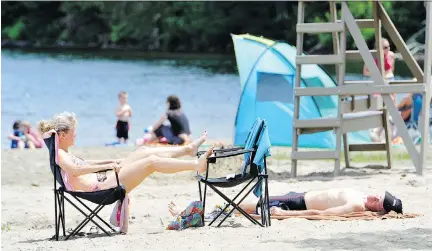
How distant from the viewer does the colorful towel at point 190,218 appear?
704 cm

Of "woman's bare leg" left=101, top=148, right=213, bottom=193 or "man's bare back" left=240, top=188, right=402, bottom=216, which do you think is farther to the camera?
"man's bare back" left=240, top=188, right=402, bottom=216

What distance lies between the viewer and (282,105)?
14.1 meters

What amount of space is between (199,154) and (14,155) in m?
6.12

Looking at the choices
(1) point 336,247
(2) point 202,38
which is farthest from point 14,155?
(2) point 202,38

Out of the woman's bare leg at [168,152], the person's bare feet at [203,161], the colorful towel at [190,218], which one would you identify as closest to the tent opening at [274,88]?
the woman's bare leg at [168,152]

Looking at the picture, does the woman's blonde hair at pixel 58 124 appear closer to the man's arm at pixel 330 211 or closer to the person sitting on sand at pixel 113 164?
the person sitting on sand at pixel 113 164

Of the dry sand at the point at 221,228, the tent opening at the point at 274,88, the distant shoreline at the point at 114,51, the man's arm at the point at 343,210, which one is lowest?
the dry sand at the point at 221,228

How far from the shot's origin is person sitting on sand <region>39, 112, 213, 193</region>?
689cm

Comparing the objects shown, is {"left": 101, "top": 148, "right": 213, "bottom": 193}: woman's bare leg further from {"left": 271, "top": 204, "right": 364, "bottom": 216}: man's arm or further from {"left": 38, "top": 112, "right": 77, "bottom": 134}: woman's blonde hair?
{"left": 271, "top": 204, "right": 364, "bottom": 216}: man's arm

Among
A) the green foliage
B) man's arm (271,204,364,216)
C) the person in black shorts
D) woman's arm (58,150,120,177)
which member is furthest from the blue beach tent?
the green foliage

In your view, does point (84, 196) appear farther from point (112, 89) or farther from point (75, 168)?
point (112, 89)

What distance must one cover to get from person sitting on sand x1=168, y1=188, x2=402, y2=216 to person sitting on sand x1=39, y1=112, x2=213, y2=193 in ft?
1.59

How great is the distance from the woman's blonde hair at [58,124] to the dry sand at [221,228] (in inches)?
29.5

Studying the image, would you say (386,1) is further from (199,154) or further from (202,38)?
(199,154)
